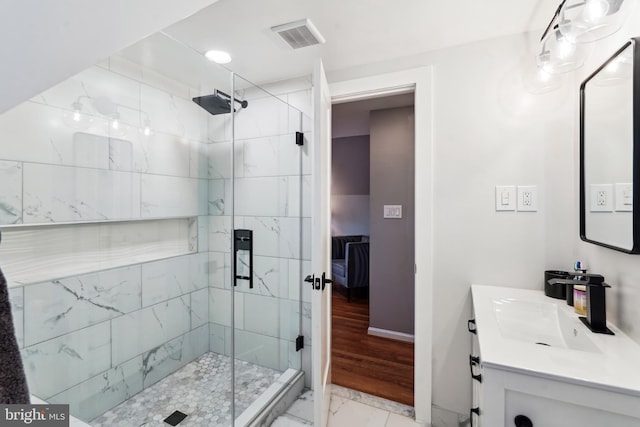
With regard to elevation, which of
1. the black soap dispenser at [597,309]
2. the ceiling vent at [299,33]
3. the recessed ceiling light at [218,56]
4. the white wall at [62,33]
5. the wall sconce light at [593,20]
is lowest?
the black soap dispenser at [597,309]

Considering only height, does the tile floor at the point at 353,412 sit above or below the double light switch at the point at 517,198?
below

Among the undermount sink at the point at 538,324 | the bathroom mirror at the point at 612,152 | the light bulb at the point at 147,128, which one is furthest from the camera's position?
the light bulb at the point at 147,128

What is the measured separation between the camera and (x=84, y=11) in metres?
0.31

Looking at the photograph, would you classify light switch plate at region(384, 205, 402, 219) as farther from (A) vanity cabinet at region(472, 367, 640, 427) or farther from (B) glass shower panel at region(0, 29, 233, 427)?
(A) vanity cabinet at region(472, 367, 640, 427)

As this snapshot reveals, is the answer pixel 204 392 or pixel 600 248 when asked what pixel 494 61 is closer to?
pixel 600 248

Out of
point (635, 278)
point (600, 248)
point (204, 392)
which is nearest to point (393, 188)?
point (600, 248)

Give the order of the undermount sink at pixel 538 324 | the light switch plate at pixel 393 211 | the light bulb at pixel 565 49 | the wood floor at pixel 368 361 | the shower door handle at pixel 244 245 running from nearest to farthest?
the undermount sink at pixel 538 324 < the light bulb at pixel 565 49 < the wood floor at pixel 368 361 < the shower door handle at pixel 244 245 < the light switch plate at pixel 393 211

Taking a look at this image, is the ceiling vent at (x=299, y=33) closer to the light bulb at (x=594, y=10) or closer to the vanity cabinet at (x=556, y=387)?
the light bulb at (x=594, y=10)

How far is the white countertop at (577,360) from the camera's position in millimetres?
754

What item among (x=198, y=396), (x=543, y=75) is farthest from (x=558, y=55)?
(x=198, y=396)

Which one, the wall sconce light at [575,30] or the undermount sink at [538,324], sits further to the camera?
the undermount sink at [538,324]

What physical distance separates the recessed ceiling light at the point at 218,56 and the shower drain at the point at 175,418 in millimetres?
→ 2239

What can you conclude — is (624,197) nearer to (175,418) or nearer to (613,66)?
(613,66)

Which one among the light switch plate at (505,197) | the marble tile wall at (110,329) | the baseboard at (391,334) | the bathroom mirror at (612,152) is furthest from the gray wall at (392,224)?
the marble tile wall at (110,329)
